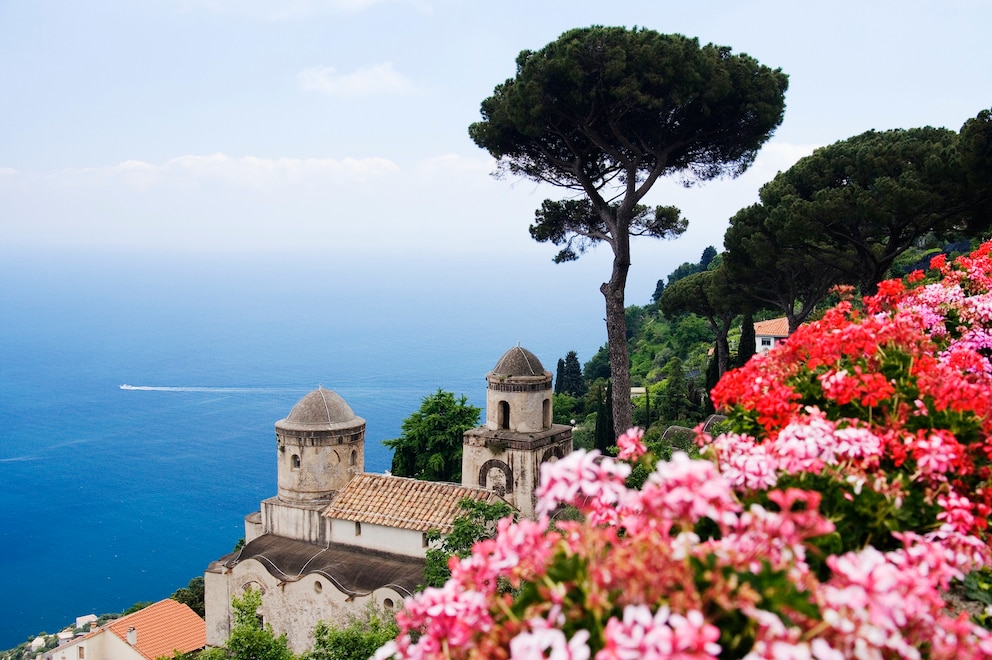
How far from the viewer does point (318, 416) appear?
1750 centimetres

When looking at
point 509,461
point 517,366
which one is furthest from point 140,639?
point 517,366

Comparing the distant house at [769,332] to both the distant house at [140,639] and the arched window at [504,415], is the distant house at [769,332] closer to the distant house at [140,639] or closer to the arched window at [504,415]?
the arched window at [504,415]

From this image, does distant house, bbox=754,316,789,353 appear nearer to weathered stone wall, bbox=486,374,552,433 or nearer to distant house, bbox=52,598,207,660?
weathered stone wall, bbox=486,374,552,433

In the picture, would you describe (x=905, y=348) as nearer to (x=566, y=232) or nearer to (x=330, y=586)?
(x=330, y=586)

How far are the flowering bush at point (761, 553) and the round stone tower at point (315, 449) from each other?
13.4 m

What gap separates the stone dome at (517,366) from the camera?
19562mm

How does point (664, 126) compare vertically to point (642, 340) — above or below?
above

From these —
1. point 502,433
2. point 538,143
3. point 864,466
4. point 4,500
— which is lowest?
point 4,500

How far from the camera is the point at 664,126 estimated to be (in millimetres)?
18281

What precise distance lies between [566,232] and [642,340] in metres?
44.1

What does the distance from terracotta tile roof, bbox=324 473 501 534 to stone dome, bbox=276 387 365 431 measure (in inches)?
51.4

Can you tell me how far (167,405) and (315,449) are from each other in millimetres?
70704

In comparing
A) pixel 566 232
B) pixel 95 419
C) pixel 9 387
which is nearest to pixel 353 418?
pixel 566 232

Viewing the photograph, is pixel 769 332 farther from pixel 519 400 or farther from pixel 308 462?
pixel 308 462
